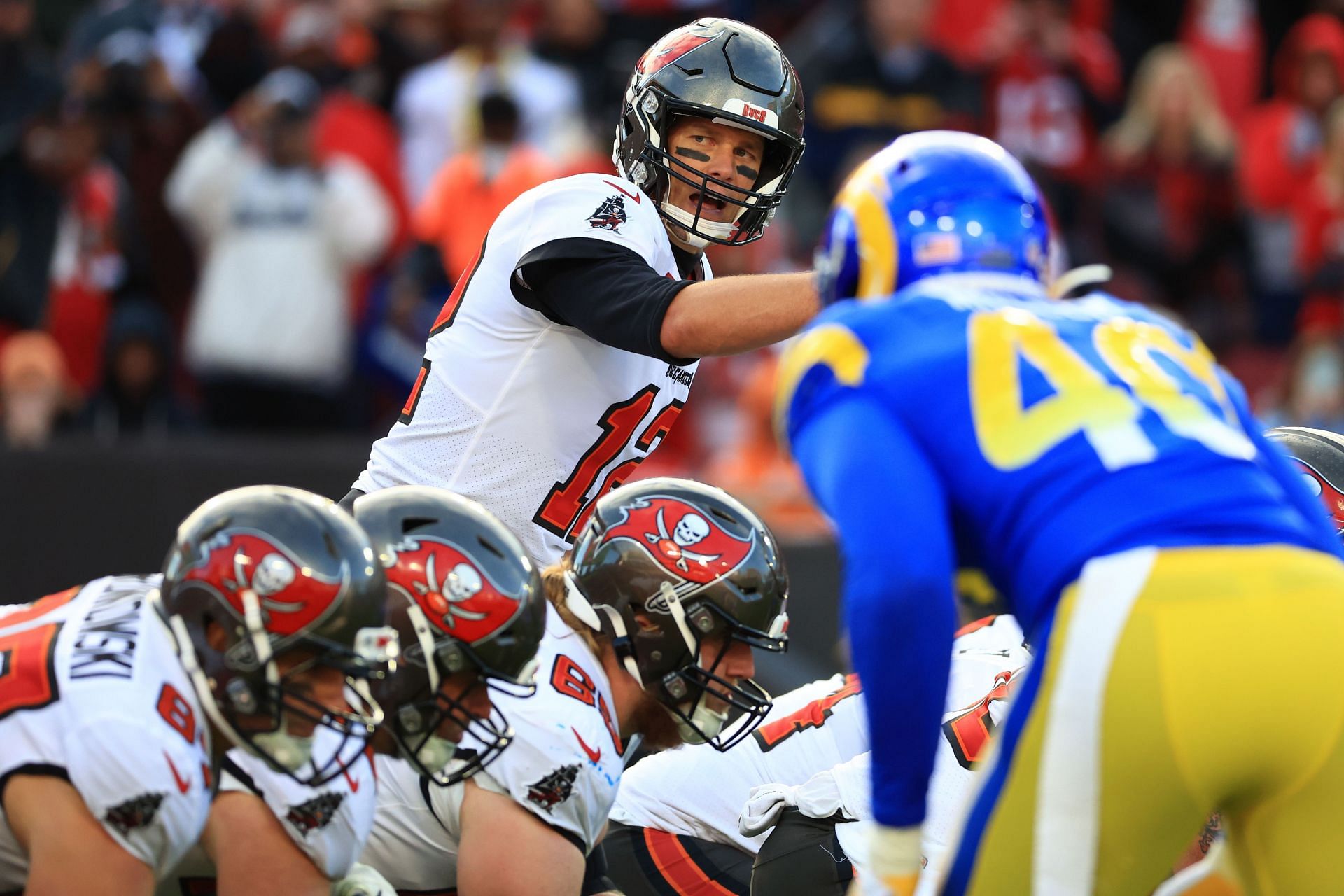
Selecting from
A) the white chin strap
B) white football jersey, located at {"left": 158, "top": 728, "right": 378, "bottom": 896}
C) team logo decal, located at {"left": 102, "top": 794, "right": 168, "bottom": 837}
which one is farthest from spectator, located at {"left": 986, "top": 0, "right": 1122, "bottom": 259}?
team logo decal, located at {"left": 102, "top": 794, "right": 168, "bottom": 837}

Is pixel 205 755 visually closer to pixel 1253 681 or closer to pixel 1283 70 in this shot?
pixel 1253 681

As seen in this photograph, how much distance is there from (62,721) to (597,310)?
1.51m

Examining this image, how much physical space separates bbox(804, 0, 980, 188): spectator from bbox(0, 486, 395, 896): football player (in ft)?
23.3

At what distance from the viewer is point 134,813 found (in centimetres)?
318

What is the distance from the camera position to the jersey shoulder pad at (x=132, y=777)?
10.4 ft

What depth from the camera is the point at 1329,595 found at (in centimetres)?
288

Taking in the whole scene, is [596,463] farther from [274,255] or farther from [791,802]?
[274,255]

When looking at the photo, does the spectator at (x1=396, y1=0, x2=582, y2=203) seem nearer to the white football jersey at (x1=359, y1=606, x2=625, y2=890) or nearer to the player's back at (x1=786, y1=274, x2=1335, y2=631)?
the white football jersey at (x1=359, y1=606, x2=625, y2=890)

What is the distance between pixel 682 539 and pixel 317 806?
954mm

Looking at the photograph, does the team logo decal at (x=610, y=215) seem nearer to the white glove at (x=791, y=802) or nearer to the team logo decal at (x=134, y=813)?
the white glove at (x=791, y=802)

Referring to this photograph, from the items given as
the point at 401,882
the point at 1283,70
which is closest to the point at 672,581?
the point at 401,882

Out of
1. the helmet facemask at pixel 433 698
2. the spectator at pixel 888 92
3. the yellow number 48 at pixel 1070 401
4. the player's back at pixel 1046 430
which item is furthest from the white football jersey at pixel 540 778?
the spectator at pixel 888 92

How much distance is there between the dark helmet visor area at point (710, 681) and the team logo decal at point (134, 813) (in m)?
1.17

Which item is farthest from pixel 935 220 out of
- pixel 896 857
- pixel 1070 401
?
pixel 896 857
